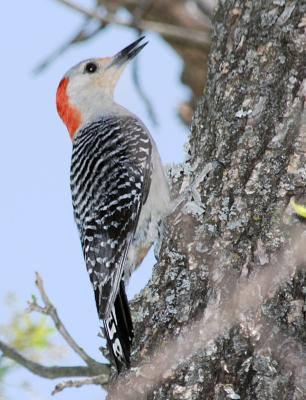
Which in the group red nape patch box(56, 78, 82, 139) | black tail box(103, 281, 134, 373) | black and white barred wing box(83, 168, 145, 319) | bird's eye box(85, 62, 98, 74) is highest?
bird's eye box(85, 62, 98, 74)

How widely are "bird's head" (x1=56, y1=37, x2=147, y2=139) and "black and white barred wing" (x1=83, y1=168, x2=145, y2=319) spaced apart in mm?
1334

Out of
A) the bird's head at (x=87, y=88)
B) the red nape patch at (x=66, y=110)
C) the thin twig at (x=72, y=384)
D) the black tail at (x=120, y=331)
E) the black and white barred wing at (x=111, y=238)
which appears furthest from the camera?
the red nape patch at (x=66, y=110)

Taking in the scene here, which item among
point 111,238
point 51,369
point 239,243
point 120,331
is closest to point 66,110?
point 111,238

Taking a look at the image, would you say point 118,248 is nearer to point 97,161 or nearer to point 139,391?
point 97,161

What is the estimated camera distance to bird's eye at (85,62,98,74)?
19.9 ft

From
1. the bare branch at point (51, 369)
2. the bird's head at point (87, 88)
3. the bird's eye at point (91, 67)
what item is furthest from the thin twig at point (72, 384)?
the bird's eye at point (91, 67)

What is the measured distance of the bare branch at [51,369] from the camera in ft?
13.0

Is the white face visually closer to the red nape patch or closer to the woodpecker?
the red nape patch

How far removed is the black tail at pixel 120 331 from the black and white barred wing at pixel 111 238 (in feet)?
0.16

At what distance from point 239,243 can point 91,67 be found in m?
2.98

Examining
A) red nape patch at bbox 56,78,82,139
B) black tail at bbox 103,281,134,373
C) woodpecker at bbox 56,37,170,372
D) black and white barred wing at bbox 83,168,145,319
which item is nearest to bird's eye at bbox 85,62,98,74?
red nape patch at bbox 56,78,82,139

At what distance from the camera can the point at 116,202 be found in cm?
457

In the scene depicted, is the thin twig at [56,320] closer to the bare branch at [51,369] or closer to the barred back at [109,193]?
the bare branch at [51,369]

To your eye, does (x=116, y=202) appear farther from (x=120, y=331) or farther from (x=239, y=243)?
(x=239, y=243)
